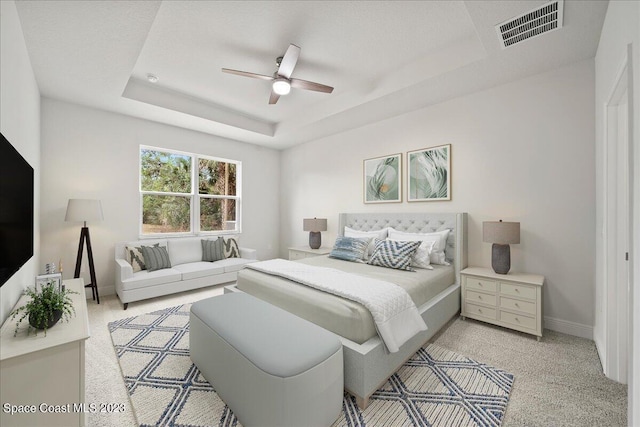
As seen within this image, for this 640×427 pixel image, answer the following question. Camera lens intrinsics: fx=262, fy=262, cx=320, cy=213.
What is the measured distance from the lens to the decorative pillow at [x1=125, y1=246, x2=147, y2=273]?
3693mm

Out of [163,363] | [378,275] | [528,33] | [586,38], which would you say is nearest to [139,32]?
[163,363]

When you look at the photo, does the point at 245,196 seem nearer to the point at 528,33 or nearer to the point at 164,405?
the point at 164,405

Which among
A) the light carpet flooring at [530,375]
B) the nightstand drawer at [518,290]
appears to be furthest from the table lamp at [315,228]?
the nightstand drawer at [518,290]

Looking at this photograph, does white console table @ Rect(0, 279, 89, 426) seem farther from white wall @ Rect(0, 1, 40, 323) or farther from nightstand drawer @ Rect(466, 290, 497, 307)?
nightstand drawer @ Rect(466, 290, 497, 307)

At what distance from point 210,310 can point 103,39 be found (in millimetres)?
2479

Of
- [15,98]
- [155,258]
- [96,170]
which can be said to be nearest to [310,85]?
[15,98]

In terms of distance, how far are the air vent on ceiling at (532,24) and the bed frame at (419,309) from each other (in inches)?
71.5

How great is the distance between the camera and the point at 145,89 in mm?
3535

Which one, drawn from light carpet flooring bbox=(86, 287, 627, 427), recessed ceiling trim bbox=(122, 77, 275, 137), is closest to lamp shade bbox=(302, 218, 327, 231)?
recessed ceiling trim bbox=(122, 77, 275, 137)

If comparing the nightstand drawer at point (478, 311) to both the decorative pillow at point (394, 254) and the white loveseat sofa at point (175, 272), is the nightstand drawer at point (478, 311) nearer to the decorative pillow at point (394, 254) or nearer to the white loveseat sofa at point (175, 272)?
the decorative pillow at point (394, 254)

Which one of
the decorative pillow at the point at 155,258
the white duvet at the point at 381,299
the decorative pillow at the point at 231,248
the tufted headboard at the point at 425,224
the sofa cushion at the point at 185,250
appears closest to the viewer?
the white duvet at the point at 381,299

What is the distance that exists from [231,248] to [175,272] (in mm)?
1119

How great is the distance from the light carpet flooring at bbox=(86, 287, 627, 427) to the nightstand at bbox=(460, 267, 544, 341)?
0.40 feet

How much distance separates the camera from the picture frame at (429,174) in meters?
3.52
